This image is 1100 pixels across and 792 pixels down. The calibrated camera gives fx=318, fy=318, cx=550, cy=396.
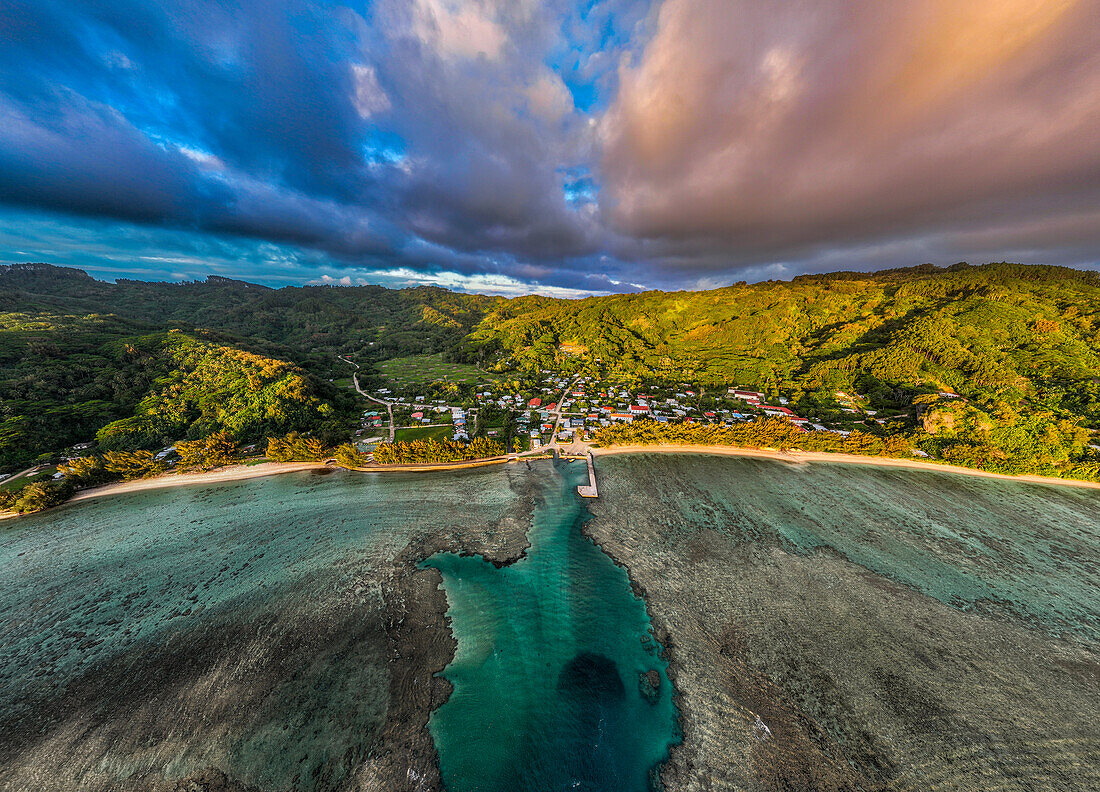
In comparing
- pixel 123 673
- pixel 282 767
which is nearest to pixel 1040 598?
pixel 282 767

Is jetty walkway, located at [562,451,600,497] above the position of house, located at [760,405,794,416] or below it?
below

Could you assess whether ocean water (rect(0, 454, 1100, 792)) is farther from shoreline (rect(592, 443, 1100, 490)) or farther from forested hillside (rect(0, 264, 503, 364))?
forested hillside (rect(0, 264, 503, 364))

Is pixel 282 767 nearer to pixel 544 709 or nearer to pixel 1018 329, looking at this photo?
pixel 544 709

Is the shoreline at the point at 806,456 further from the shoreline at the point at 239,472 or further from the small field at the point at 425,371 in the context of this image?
the small field at the point at 425,371

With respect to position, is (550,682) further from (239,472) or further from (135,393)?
(135,393)

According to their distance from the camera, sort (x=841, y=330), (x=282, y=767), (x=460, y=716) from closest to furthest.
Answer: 1. (x=282, y=767)
2. (x=460, y=716)
3. (x=841, y=330)

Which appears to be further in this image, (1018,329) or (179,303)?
(179,303)

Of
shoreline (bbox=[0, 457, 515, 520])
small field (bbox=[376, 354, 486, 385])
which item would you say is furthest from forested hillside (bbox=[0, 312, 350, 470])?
small field (bbox=[376, 354, 486, 385])
